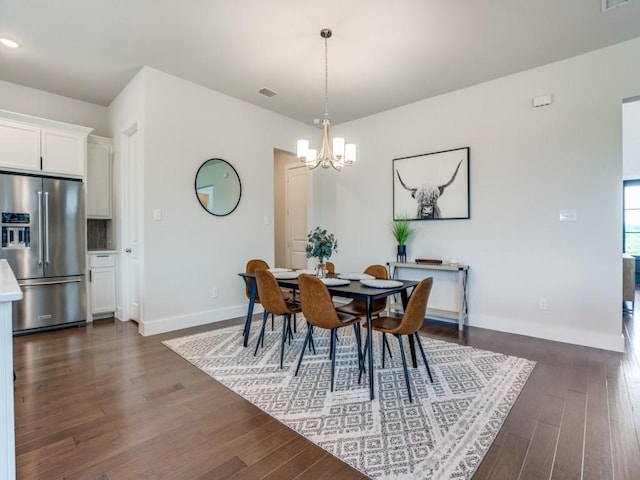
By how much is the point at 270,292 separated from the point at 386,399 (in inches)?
48.8

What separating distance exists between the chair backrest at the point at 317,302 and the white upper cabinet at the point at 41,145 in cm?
349

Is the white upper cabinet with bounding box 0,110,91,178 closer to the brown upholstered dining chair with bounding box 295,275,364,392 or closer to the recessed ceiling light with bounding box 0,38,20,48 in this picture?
the recessed ceiling light with bounding box 0,38,20,48

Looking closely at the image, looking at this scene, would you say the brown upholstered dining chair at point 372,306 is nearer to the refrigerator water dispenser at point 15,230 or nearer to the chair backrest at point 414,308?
the chair backrest at point 414,308

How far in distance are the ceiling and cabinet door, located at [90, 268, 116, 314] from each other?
2353 mm

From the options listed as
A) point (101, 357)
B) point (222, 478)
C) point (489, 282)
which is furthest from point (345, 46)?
point (101, 357)

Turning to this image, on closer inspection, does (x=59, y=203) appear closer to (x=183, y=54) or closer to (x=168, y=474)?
(x=183, y=54)

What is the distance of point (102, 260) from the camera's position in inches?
167

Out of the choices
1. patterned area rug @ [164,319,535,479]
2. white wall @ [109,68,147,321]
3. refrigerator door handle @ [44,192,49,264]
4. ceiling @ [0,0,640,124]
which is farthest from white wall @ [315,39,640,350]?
refrigerator door handle @ [44,192,49,264]

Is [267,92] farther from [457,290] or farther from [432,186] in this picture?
[457,290]

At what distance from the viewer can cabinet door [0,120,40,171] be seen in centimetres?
351

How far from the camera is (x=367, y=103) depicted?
4484 mm

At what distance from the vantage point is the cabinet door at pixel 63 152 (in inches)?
149

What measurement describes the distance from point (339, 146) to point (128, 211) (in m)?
2.87

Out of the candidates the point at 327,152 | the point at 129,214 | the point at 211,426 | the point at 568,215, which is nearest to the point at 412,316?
the point at 211,426
